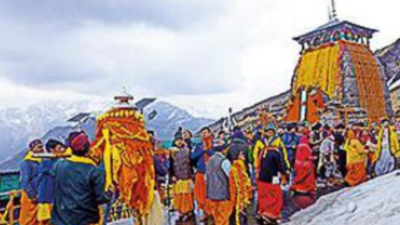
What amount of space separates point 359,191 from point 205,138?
11.4ft

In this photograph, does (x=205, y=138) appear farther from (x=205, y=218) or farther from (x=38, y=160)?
(x=38, y=160)

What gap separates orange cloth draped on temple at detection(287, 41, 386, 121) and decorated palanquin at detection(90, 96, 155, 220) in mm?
23323

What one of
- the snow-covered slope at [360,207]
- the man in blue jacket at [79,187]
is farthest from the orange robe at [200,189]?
the man in blue jacket at [79,187]

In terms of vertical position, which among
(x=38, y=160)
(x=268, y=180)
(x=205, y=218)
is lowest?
(x=205, y=218)

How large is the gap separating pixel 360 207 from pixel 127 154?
413 cm

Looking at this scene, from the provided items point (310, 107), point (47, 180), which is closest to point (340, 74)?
point (310, 107)

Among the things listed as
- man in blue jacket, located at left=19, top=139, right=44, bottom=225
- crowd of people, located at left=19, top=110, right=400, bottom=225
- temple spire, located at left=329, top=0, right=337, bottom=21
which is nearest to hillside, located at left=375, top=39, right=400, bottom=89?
temple spire, located at left=329, top=0, right=337, bottom=21

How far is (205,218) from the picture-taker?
972 cm

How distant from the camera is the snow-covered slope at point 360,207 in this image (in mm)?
8062

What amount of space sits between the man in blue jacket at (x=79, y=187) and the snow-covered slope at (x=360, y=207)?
4240 mm

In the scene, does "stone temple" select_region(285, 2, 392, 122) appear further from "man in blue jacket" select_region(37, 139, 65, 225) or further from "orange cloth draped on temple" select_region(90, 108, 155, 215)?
"man in blue jacket" select_region(37, 139, 65, 225)

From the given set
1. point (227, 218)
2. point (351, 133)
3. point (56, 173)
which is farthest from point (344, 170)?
point (56, 173)

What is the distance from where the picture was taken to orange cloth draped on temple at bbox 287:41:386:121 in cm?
3123

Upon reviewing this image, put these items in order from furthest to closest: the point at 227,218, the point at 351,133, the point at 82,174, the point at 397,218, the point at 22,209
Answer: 1. the point at 351,133
2. the point at 227,218
3. the point at 22,209
4. the point at 397,218
5. the point at 82,174
